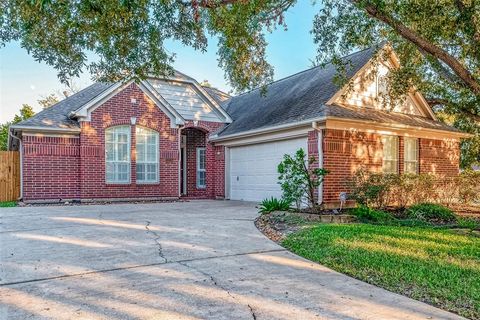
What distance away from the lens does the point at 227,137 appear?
16.0 m

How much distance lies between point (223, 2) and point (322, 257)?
22.5ft

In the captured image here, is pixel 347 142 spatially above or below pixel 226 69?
below

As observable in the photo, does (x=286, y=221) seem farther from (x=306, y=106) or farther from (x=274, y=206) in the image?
(x=306, y=106)

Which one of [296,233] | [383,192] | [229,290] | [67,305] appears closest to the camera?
[67,305]

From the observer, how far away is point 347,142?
12062 mm

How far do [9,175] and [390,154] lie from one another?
14572 mm

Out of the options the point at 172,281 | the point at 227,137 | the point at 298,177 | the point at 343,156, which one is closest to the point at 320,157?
the point at 343,156

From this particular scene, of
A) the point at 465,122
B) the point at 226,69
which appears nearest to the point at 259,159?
the point at 226,69

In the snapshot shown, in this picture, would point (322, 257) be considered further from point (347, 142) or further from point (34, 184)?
point (34, 184)

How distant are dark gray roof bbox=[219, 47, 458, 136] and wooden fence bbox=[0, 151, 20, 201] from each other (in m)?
8.38

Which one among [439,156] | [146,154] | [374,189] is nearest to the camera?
[374,189]

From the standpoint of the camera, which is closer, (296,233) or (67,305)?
(67,305)

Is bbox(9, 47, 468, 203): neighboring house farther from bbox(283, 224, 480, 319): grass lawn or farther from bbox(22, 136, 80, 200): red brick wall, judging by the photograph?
bbox(283, 224, 480, 319): grass lawn

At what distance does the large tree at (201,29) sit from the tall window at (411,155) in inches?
104
